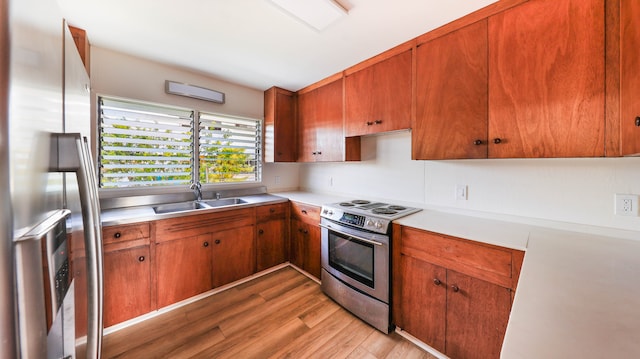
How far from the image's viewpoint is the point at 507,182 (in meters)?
1.73

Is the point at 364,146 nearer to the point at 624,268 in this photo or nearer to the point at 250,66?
the point at 250,66

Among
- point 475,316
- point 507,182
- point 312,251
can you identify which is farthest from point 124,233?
point 507,182

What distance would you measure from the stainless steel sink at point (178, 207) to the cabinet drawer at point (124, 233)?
444 mm

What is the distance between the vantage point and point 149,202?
91.8 inches

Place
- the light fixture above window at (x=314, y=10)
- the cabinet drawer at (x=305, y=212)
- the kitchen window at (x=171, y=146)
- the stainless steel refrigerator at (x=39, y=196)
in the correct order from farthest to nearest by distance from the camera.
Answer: the cabinet drawer at (x=305, y=212) < the kitchen window at (x=171, y=146) < the light fixture above window at (x=314, y=10) < the stainless steel refrigerator at (x=39, y=196)

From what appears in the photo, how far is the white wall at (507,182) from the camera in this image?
1.39 m

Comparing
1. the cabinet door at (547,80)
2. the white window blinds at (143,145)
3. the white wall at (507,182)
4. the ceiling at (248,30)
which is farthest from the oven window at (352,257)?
the white window blinds at (143,145)

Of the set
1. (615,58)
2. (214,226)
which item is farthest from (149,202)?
(615,58)

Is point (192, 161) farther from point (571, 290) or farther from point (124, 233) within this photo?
point (571, 290)

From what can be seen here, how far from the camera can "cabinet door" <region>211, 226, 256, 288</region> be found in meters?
2.31

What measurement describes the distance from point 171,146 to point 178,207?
0.67 metres

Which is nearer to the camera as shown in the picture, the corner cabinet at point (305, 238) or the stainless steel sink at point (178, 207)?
the stainless steel sink at point (178, 207)

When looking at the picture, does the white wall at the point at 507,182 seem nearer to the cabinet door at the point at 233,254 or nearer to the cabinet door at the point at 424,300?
the cabinet door at the point at 424,300

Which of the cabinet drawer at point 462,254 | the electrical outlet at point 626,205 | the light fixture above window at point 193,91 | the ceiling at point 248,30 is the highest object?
the ceiling at point 248,30
